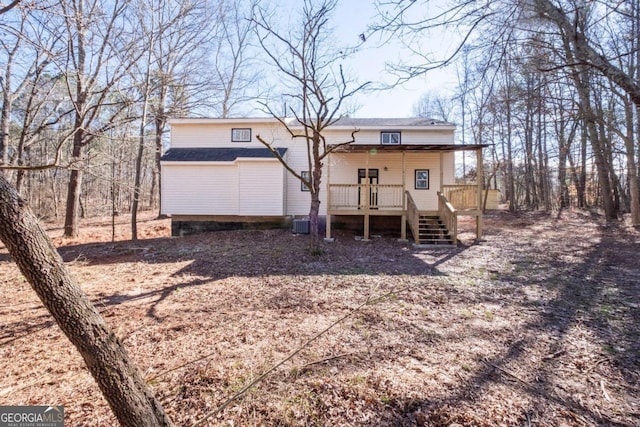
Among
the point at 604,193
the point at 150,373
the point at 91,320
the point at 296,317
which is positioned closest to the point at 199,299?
the point at 296,317

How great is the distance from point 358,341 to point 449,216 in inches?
336

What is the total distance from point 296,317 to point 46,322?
12.0 feet

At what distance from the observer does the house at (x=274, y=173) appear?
13.1 m

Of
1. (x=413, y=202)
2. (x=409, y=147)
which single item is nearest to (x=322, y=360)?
(x=413, y=202)

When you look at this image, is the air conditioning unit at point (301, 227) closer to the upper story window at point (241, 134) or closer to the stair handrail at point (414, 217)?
the stair handrail at point (414, 217)

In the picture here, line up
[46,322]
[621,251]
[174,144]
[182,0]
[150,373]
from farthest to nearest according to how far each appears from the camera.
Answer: [174,144]
[182,0]
[621,251]
[46,322]
[150,373]

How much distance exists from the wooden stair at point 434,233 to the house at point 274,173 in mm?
125

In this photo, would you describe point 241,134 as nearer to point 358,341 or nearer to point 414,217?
point 414,217

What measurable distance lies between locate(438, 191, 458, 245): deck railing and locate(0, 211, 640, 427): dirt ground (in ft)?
7.76

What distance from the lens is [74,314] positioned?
1.67 meters

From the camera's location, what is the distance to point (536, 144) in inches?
906

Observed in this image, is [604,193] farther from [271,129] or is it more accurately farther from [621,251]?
[271,129]

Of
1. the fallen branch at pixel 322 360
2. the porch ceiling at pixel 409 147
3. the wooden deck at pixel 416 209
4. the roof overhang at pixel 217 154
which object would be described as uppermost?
the roof overhang at pixel 217 154

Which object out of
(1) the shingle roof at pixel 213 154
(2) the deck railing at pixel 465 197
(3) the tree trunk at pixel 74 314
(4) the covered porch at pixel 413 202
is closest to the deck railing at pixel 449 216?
(4) the covered porch at pixel 413 202
